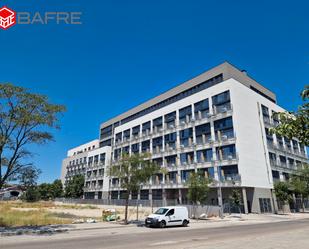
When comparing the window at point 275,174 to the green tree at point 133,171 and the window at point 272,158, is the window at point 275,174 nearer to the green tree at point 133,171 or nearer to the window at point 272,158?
the window at point 272,158

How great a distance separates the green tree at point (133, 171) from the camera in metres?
26.5

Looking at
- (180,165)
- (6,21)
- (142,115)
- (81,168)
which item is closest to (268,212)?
(180,165)

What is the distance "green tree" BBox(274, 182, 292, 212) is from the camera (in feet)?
137

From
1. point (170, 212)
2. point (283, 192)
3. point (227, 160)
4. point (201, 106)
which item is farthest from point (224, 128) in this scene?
point (170, 212)

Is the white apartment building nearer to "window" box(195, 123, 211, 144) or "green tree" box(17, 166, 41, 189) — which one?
"window" box(195, 123, 211, 144)

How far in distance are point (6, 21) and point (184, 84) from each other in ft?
154

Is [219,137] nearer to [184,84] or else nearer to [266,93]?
[184,84]

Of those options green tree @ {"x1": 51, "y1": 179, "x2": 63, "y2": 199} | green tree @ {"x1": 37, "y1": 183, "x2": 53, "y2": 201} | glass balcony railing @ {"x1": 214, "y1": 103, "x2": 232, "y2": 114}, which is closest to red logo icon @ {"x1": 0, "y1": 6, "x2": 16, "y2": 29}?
glass balcony railing @ {"x1": 214, "y1": 103, "x2": 232, "y2": 114}

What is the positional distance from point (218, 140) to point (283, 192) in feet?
44.1

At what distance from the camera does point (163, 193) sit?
55000 millimetres

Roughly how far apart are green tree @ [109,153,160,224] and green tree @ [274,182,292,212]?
26.1 m

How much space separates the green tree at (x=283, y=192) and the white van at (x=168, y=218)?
24732 millimetres

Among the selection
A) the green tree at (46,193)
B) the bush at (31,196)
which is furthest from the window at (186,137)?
the green tree at (46,193)

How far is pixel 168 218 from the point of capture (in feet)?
76.9
